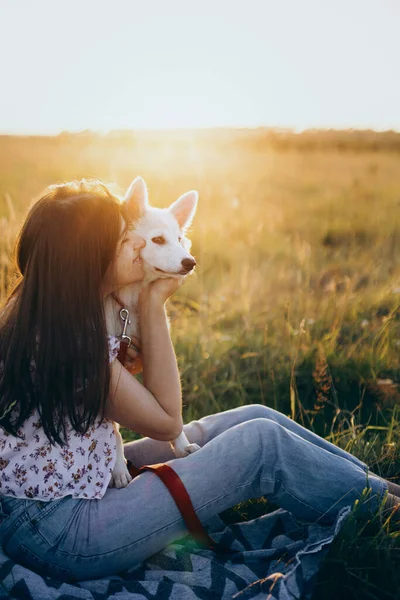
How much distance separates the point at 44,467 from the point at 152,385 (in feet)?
1.31

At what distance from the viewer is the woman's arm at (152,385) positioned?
6.01 ft

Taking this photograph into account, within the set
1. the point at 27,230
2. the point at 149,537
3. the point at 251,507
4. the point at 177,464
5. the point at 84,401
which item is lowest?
the point at 251,507

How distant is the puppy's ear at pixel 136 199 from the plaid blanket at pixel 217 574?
1.12 meters

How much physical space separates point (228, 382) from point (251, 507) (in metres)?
1.04

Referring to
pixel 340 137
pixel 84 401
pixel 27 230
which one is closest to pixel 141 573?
pixel 84 401

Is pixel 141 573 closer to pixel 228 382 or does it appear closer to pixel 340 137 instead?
pixel 228 382

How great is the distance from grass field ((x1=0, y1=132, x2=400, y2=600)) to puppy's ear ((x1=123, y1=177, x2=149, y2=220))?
422mm

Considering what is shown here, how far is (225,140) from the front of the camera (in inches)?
536

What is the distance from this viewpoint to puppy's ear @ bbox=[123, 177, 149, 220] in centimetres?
218

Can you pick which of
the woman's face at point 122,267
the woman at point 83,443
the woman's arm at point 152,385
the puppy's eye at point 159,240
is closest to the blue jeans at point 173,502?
the woman at point 83,443

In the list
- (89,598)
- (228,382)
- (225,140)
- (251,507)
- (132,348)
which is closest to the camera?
(89,598)

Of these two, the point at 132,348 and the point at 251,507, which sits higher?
the point at 132,348

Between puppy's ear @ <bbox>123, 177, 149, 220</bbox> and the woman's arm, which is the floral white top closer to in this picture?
the woman's arm

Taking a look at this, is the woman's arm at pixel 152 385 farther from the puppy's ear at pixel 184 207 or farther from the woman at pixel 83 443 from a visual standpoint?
the puppy's ear at pixel 184 207
